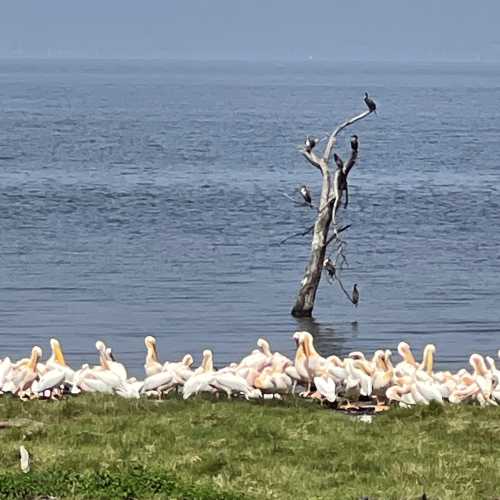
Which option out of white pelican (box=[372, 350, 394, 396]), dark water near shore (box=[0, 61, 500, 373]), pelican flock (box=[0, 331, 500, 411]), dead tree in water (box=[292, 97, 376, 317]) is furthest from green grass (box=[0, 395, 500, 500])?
dead tree in water (box=[292, 97, 376, 317])

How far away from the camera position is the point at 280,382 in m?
17.8

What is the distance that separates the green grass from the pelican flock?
1.77 ft

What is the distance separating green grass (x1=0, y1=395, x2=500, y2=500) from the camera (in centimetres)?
1307

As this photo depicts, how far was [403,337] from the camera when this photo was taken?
1219 inches

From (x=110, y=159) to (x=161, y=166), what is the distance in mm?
4387

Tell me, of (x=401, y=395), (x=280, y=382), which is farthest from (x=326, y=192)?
(x=401, y=395)

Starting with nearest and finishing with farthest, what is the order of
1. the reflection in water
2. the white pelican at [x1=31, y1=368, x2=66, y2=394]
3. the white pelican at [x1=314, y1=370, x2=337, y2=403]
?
the white pelican at [x1=314, y1=370, x2=337, y2=403] → the white pelican at [x1=31, y1=368, x2=66, y2=394] → the reflection in water

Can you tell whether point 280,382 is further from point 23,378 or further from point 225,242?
point 225,242

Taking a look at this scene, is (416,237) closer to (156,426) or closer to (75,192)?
(75,192)

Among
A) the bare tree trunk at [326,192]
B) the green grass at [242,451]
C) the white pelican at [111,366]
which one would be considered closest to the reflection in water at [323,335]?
the bare tree trunk at [326,192]

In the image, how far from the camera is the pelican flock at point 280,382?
17203 millimetres

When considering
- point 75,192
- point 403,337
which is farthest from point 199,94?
point 403,337

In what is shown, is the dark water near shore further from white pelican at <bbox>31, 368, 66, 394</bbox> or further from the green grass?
the green grass

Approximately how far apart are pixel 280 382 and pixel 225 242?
27721mm
